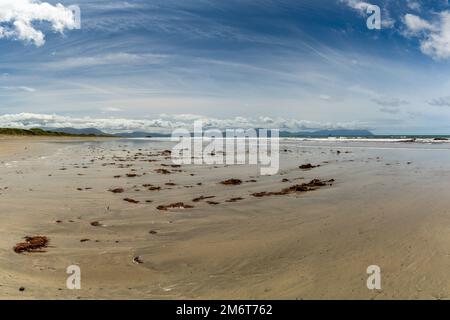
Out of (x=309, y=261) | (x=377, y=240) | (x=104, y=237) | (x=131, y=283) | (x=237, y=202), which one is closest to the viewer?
(x=131, y=283)

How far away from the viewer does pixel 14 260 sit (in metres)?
6.39

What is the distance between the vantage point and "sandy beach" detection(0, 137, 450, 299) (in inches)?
209

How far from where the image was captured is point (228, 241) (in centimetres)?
755

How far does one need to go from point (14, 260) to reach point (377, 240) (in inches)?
288

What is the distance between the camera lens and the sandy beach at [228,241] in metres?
5.32

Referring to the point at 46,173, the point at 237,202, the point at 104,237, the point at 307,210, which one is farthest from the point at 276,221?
the point at 46,173

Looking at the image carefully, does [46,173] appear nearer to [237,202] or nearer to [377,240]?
[237,202]

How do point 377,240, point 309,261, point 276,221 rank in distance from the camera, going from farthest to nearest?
point 276,221 → point 377,240 → point 309,261
